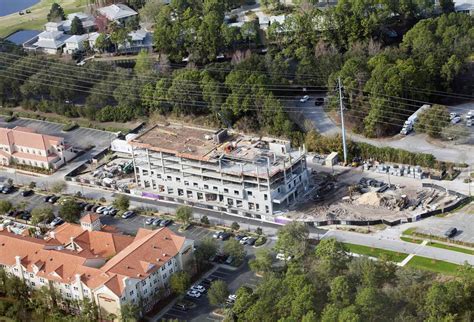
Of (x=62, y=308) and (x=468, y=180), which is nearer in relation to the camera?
(x=62, y=308)

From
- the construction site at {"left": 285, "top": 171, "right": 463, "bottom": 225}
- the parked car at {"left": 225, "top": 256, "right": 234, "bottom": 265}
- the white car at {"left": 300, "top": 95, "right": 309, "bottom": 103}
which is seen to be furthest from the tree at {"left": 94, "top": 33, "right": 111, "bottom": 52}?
the parked car at {"left": 225, "top": 256, "right": 234, "bottom": 265}

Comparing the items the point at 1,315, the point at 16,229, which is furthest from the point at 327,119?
the point at 1,315

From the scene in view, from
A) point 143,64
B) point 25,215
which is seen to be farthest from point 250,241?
point 143,64

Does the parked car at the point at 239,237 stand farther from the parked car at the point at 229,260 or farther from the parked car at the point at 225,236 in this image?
the parked car at the point at 229,260

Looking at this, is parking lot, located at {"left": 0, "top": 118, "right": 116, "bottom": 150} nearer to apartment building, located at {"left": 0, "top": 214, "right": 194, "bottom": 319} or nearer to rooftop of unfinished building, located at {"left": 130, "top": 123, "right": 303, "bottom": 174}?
rooftop of unfinished building, located at {"left": 130, "top": 123, "right": 303, "bottom": 174}

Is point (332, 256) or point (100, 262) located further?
point (100, 262)

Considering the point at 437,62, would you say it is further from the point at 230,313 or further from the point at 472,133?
the point at 230,313

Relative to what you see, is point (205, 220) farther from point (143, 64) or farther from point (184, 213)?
point (143, 64)
